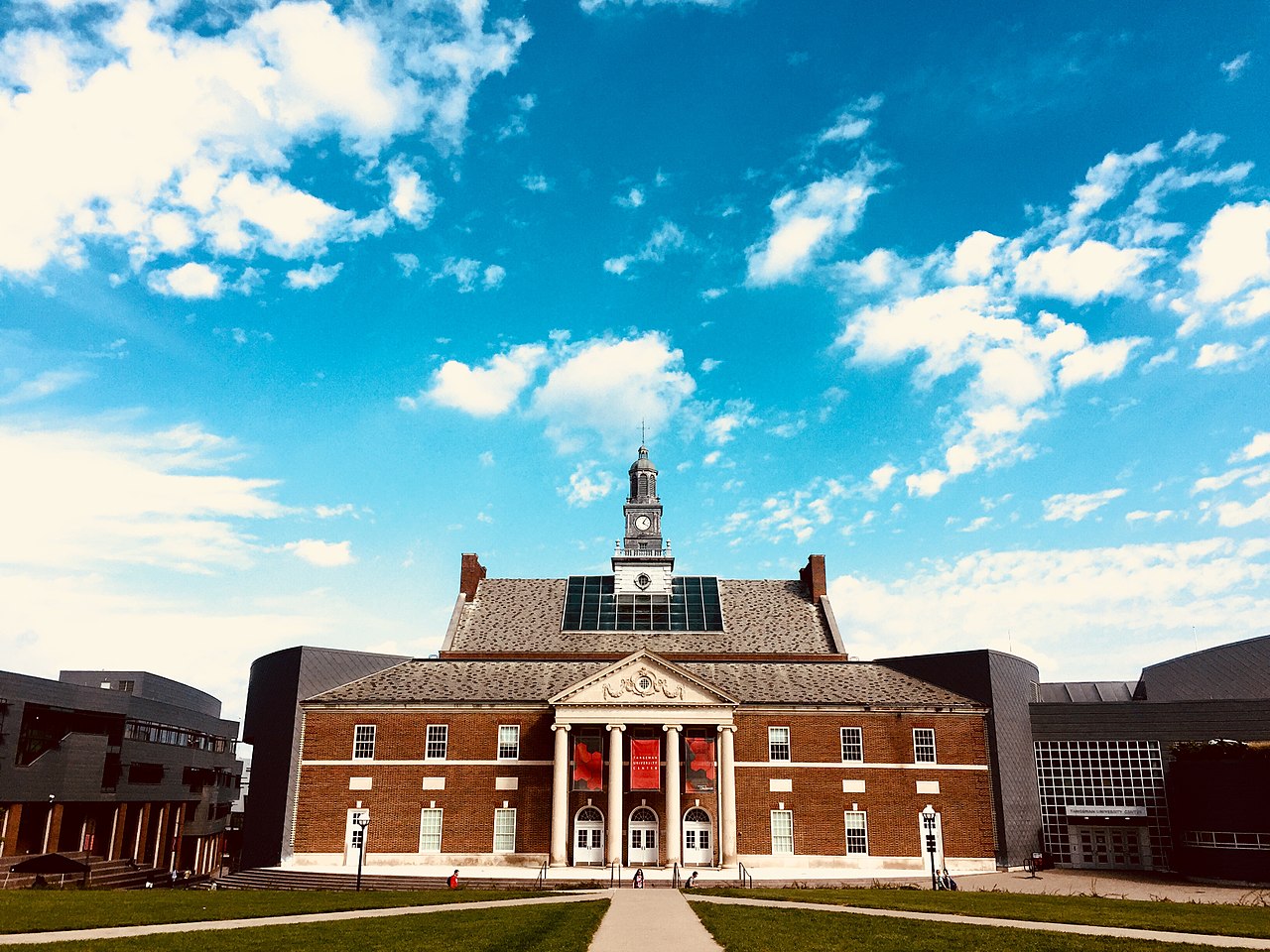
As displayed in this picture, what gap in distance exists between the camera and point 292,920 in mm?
25875

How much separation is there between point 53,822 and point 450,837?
24.7 m

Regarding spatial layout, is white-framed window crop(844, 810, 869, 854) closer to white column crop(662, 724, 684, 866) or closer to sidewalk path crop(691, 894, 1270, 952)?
white column crop(662, 724, 684, 866)

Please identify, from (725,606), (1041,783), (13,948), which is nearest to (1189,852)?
(1041,783)


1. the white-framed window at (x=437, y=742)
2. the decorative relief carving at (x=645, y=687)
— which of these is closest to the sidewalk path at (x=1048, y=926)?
the decorative relief carving at (x=645, y=687)

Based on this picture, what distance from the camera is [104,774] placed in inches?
2258

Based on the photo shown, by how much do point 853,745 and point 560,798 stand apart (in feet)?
52.7

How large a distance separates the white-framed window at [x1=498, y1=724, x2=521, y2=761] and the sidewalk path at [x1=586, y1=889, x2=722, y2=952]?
17.1m

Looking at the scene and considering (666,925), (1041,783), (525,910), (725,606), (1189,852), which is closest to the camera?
(666,925)

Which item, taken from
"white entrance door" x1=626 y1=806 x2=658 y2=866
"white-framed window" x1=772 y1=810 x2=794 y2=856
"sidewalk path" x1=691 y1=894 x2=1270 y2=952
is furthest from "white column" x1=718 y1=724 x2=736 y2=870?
"sidewalk path" x1=691 y1=894 x2=1270 y2=952

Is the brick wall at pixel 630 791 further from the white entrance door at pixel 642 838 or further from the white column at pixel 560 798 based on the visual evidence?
the white column at pixel 560 798

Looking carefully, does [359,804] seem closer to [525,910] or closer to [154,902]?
[154,902]

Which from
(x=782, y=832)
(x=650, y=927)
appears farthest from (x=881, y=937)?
(x=782, y=832)

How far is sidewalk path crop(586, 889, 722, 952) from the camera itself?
64.7 ft

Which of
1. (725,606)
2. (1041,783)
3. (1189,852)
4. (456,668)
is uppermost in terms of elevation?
(725,606)
